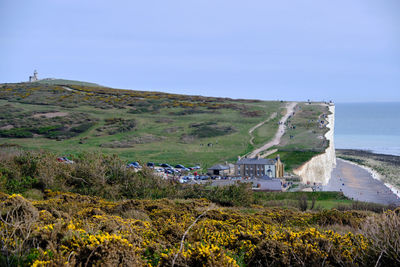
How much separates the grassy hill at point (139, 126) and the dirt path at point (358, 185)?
19.2ft

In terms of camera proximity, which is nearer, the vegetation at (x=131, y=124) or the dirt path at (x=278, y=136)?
the dirt path at (x=278, y=136)

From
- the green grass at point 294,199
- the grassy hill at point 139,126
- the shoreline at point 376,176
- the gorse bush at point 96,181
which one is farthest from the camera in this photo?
the grassy hill at point 139,126

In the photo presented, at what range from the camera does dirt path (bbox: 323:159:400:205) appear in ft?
129

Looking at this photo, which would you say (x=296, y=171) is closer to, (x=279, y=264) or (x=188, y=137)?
(x=188, y=137)

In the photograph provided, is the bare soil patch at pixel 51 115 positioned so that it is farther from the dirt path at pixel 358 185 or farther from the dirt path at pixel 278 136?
the dirt path at pixel 358 185

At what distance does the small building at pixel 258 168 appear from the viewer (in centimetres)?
4450

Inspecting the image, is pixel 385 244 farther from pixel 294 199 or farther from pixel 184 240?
pixel 294 199

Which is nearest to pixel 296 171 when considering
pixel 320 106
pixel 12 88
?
pixel 320 106

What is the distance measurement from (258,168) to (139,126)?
32.3 m

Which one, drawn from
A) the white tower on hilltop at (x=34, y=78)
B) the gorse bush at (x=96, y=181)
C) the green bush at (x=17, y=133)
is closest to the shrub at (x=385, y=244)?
the gorse bush at (x=96, y=181)

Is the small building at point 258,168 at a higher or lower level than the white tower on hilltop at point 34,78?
lower

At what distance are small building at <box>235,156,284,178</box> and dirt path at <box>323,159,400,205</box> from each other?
559 cm

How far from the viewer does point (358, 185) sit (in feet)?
169

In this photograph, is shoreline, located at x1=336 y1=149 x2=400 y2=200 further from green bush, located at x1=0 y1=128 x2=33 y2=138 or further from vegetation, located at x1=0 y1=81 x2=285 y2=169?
green bush, located at x1=0 y1=128 x2=33 y2=138
